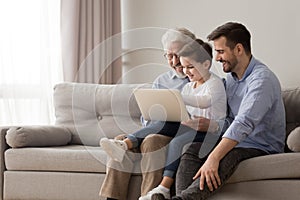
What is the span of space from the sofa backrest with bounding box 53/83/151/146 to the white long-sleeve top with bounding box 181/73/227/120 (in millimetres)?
663

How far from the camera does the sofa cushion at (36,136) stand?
3.52 meters

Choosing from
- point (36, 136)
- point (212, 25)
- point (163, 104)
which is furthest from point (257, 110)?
point (212, 25)

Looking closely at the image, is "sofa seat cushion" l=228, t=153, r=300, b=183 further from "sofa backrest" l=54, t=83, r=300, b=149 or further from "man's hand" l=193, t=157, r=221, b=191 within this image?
"sofa backrest" l=54, t=83, r=300, b=149

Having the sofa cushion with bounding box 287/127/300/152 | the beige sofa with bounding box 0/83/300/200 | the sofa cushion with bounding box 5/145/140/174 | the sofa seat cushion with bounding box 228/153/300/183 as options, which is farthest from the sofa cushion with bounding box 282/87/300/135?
the sofa cushion with bounding box 5/145/140/174

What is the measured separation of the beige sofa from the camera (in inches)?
107

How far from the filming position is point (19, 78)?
456 centimetres

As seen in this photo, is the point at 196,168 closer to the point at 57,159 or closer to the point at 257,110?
the point at 257,110

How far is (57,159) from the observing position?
3406mm

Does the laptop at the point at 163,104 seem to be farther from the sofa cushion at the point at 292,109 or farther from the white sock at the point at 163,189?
the sofa cushion at the point at 292,109

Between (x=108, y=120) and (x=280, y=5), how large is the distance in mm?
1318

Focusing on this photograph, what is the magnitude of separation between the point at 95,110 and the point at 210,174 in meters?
1.44

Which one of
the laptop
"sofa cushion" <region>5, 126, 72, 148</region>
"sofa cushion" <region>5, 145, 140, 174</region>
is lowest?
"sofa cushion" <region>5, 145, 140, 174</region>

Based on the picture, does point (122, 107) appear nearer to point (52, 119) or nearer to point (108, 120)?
point (108, 120)

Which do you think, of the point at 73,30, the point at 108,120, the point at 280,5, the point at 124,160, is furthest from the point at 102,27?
the point at 124,160
